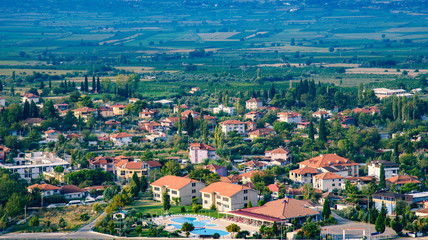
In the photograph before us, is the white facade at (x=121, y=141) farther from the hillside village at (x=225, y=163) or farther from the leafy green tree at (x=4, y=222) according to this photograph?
the leafy green tree at (x=4, y=222)

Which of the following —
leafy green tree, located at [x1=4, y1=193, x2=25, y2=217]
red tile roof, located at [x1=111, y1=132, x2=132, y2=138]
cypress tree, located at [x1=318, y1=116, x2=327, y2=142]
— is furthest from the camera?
red tile roof, located at [x1=111, y1=132, x2=132, y2=138]

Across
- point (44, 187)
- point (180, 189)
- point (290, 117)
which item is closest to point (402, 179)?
point (180, 189)

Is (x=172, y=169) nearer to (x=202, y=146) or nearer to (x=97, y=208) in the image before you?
(x=202, y=146)

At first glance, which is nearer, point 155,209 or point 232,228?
point 232,228

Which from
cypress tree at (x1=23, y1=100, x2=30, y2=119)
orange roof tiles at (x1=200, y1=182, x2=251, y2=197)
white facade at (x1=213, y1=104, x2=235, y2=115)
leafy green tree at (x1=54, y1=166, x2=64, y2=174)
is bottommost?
orange roof tiles at (x1=200, y1=182, x2=251, y2=197)

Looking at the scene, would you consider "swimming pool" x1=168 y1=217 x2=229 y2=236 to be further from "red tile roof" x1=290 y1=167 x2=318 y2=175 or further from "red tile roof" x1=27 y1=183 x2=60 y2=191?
"red tile roof" x1=290 y1=167 x2=318 y2=175

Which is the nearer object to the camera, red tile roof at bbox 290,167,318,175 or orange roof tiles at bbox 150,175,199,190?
orange roof tiles at bbox 150,175,199,190

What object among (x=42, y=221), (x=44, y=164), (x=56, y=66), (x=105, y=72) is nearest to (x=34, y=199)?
(x=42, y=221)

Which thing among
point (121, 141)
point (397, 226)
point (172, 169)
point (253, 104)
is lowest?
point (397, 226)

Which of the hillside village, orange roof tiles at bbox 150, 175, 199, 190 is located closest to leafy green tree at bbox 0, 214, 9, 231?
the hillside village
